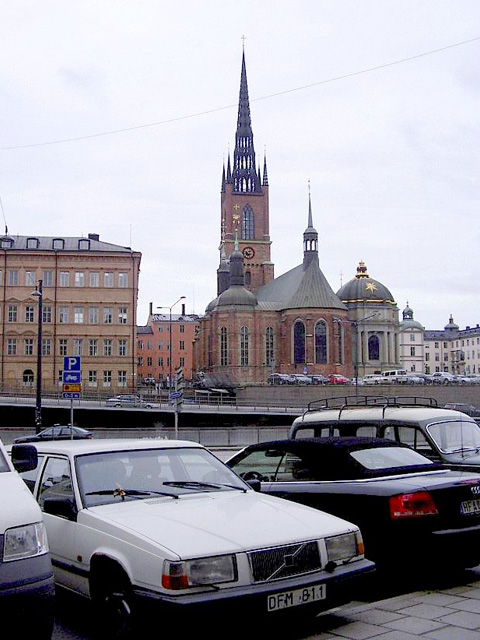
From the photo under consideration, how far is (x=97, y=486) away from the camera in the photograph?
6.51 metres

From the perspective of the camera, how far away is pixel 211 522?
5.64 metres

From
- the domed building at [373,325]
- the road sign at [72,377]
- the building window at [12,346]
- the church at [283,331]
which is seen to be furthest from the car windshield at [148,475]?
the domed building at [373,325]

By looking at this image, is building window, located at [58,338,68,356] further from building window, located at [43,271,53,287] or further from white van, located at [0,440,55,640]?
white van, located at [0,440,55,640]

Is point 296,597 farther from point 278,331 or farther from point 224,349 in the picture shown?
point 278,331

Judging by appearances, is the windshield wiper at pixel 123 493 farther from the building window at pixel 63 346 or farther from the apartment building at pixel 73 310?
the building window at pixel 63 346

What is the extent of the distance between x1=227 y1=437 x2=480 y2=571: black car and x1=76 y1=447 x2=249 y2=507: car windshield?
460 mm

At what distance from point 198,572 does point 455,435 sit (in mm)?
7151

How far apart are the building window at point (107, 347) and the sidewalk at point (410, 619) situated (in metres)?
68.2

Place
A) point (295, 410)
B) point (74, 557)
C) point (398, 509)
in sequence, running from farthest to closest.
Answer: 1. point (295, 410)
2. point (398, 509)
3. point (74, 557)

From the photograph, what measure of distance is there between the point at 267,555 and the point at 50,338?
70503 millimetres

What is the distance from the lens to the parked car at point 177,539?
16.8 ft

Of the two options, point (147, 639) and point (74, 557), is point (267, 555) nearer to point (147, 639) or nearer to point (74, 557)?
point (147, 639)

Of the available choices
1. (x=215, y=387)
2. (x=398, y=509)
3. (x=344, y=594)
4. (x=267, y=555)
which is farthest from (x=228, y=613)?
(x=215, y=387)

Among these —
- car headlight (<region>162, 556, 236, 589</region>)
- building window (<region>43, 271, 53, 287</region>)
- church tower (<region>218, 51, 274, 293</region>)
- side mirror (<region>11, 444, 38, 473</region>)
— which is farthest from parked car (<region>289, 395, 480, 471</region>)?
church tower (<region>218, 51, 274, 293</region>)
